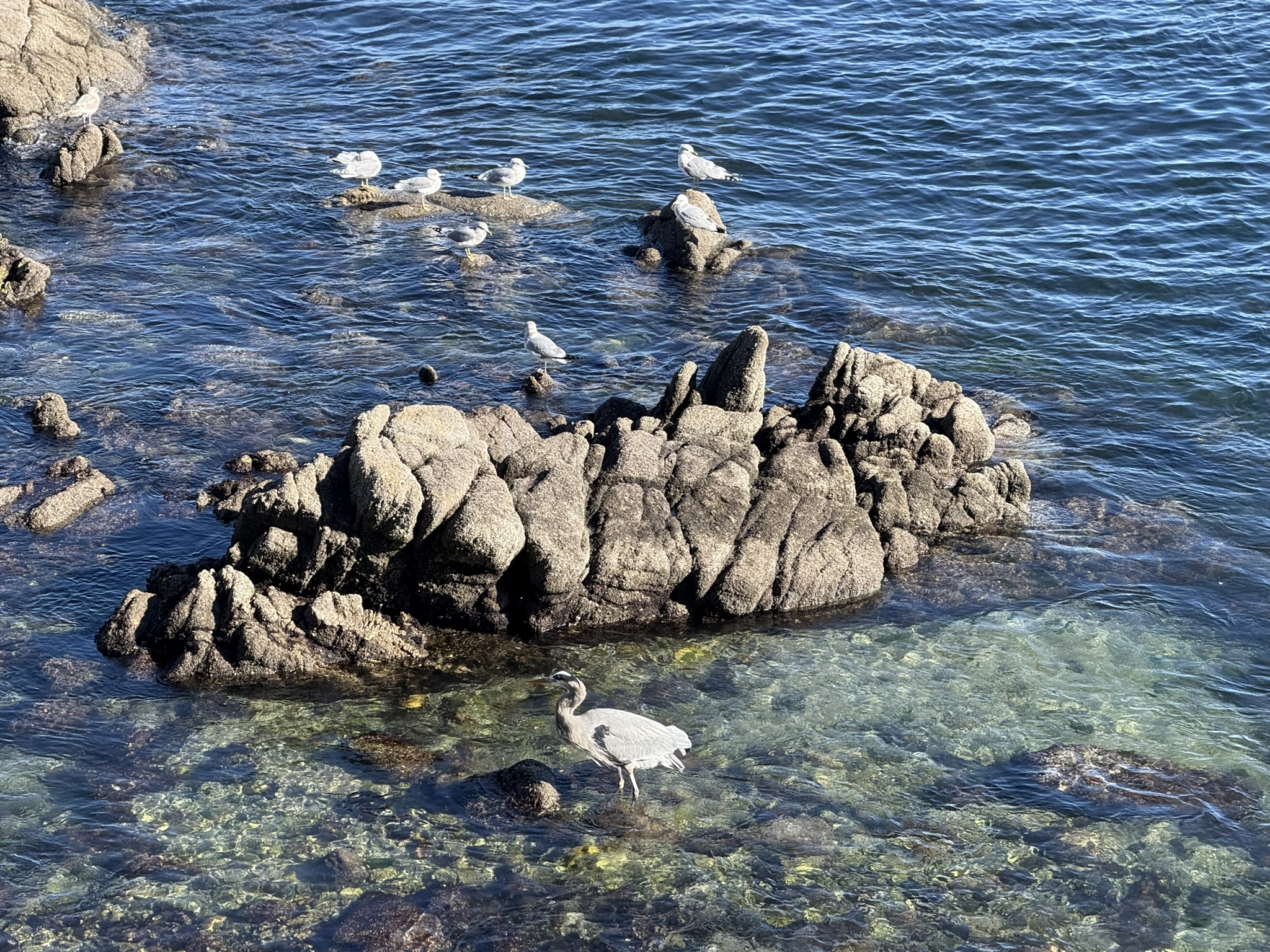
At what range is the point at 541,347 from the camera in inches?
737

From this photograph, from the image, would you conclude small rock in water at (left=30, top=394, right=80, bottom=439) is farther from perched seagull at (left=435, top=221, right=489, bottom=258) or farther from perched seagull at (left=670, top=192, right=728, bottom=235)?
perched seagull at (left=670, top=192, right=728, bottom=235)

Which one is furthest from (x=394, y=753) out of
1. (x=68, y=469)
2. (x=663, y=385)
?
(x=663, y=385)

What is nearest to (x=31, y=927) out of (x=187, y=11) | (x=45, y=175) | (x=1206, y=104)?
(x=45, y=175)

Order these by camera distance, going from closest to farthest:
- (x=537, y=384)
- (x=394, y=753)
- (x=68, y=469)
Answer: (x=394, y=753)
(x=68, y=469)
(x=537, y=384)

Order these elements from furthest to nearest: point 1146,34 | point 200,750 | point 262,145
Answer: point 1146,34, point 262,145, point 200,750

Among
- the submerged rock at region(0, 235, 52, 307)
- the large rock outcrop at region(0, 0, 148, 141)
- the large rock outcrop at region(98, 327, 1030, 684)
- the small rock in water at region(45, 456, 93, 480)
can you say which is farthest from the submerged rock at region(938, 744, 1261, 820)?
the large rock outcrop at region(0, 0, 148, 141)

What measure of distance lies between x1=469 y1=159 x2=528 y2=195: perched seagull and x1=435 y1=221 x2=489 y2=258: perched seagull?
69.0 inches

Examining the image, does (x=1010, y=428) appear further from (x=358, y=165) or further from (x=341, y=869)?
(x=358, y=165)

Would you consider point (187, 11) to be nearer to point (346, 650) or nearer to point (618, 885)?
point (346, 650)

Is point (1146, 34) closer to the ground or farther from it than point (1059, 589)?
farther from it

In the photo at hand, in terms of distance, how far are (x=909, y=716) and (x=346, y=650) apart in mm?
5553

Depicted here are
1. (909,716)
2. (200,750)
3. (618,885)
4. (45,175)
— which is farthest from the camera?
(45,175)

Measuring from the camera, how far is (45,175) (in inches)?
963

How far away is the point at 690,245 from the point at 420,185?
5.10 m
